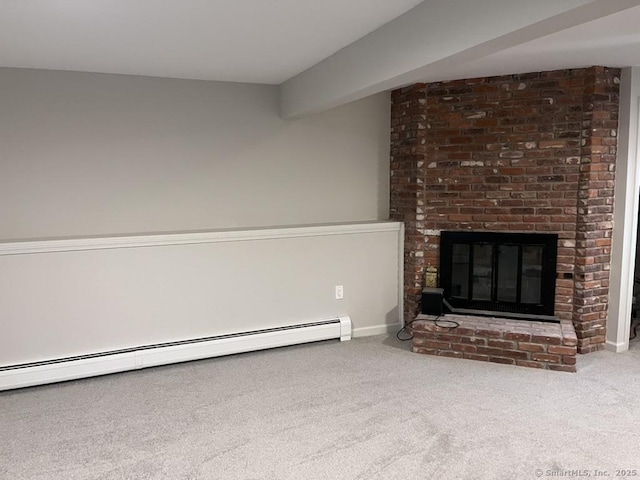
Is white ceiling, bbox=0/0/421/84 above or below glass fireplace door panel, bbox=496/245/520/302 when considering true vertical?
above

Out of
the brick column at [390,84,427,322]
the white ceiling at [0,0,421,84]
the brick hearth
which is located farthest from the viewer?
the brick column at [390,84,427,322]

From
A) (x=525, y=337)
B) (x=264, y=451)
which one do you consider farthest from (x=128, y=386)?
(x=525, y=337)

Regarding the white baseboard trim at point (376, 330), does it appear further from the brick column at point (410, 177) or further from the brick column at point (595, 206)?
the brick column at point (595, 206)

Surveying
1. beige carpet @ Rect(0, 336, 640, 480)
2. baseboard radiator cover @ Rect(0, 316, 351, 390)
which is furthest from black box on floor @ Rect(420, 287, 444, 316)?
baseboard radiator cover @ Rect(0, 316, 351, 390)

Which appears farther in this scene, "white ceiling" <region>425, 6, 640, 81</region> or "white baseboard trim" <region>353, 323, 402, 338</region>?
"white baseboard trim" <region>353, 323, 402, 338</region>

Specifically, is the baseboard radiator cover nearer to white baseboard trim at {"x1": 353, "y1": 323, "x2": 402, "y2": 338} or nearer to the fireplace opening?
white baseboard trim at {"x1": 353, "y1": 323, "x2": 402, "y2": 338}

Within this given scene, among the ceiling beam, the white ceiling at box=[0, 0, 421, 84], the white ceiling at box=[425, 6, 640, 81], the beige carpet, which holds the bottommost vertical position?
the beige carpet

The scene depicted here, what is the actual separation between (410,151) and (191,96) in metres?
1.83

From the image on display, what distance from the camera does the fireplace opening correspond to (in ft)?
13.4

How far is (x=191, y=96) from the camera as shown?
12.8ft

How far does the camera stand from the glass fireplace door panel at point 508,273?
4180mm

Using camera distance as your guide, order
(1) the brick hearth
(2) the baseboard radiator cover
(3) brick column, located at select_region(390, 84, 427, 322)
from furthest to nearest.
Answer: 1. (3) brick column, located at select_region(390, 84, 427, 322)
2. (1) the brick hearth
3. (2) the baseboard radiator cover

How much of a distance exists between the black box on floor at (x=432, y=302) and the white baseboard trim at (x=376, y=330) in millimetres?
484

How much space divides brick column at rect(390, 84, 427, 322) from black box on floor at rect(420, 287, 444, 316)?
294 mm
